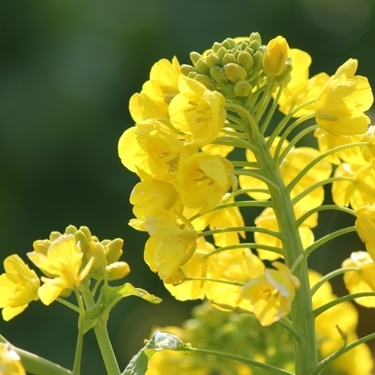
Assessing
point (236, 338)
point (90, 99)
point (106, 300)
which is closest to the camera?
point (106, 300)

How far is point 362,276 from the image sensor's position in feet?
2.55

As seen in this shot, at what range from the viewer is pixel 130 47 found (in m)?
3.36

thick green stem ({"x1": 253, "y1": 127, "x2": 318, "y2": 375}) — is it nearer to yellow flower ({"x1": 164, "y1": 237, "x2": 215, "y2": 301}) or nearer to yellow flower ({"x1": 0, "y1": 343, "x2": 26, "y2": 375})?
yellow flower ({"x1": 164, "y1": 237, "x2": 215, "y2": 301})

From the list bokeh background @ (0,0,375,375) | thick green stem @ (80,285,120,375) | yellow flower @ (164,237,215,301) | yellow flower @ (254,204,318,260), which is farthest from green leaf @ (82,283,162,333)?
bokeh background @ (0,0,375,375)

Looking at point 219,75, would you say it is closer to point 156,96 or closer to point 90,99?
point 156,96

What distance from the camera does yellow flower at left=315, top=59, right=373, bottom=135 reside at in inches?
28.6

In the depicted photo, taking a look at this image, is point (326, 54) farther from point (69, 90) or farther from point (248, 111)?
point (248, 111)

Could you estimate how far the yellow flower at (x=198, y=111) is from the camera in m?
0.69

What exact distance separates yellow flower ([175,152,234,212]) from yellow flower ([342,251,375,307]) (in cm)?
15

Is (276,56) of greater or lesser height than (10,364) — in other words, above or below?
above

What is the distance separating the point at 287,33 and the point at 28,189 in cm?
111

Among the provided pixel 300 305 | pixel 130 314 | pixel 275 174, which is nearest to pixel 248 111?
pixel 275 174

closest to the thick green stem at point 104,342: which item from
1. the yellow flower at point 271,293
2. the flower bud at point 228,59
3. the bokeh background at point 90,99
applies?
the yellow flower at point 271,293

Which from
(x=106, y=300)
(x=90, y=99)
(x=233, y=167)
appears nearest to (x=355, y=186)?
(x=233, y=167)
